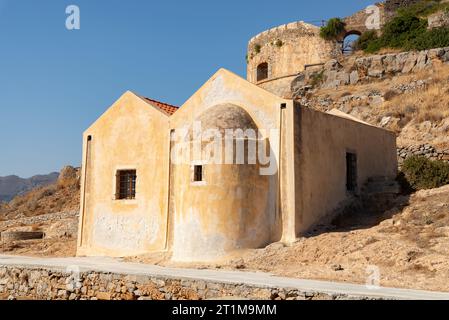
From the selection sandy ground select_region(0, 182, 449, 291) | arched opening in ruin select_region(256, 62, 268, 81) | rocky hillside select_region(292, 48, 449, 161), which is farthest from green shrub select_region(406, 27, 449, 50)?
sandy ground select_region(0, 182, 449, 291)

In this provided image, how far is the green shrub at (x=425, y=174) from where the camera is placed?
18156mm

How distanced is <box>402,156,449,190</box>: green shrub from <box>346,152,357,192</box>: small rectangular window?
8.07 feet

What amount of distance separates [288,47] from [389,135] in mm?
19500

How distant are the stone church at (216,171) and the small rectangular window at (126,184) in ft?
0.11

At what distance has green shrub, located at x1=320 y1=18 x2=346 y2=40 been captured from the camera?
38.2 m

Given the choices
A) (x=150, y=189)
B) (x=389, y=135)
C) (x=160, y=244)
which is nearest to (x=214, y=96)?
(x=150, y=189)

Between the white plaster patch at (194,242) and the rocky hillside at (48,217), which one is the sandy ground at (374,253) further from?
the rocky hillside at (48,217)

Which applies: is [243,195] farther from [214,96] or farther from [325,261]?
[214,96]

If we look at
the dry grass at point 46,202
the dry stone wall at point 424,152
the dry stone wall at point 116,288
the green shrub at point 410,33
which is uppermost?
the green shrub at point 410,33

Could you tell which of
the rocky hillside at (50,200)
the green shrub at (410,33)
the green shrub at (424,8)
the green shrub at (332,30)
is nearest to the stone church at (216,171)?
the rocky hillside at (50,200)

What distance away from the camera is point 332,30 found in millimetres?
38188

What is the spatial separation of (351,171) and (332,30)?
23191 mm

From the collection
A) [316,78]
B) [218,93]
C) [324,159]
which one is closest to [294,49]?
[316,78]

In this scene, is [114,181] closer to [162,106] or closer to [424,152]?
[162,106]
